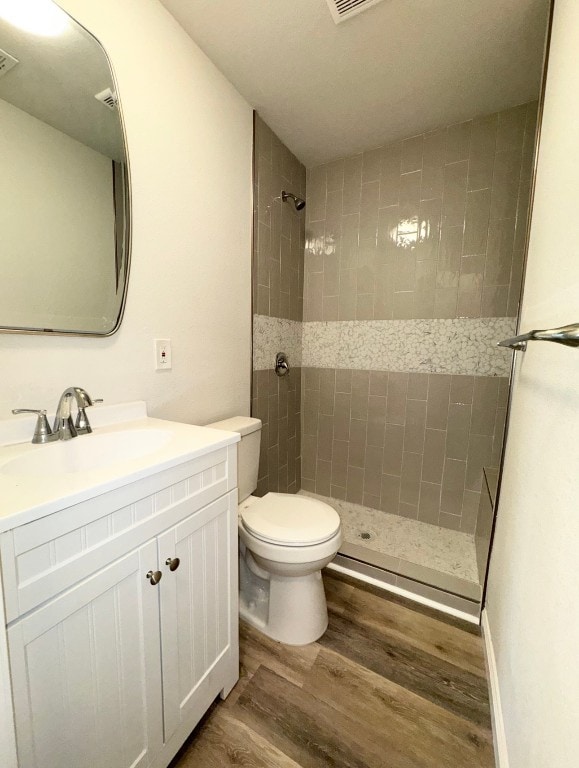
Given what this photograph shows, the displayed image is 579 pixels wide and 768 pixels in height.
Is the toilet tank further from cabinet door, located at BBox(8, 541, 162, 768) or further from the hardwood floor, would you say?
cabinet door, located at BBox(8, 541, 162, 768)

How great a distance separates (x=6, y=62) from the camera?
30.7 inches

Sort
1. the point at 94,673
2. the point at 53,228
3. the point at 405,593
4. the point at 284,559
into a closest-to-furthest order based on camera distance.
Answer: the point at 94,673, the point at 53,228, the point at 284,559, the point at 405,593

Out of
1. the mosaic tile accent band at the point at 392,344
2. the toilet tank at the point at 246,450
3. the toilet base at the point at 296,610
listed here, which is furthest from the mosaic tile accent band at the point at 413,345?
the toilet base at the point at 296,610

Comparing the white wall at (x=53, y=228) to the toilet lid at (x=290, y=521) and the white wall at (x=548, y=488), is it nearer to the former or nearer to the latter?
the toilet lid at (x=290, y=521)

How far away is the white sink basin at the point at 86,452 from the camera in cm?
77

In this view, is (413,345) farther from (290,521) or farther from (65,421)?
(65,421)

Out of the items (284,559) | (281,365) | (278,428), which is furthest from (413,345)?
(284,559)

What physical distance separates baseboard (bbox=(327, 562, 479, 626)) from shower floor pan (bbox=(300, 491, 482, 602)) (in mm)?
60

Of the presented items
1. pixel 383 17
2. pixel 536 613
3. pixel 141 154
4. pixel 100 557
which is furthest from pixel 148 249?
pixel 536 613

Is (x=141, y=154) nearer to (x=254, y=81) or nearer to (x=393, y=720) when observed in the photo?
(x=254, y=81)

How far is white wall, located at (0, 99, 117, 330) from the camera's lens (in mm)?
813

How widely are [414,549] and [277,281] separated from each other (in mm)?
1739

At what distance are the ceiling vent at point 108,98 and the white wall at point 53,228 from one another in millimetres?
165

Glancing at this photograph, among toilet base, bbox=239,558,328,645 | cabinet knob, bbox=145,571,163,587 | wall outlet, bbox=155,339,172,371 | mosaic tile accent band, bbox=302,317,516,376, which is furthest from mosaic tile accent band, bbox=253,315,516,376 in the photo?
cabinet knob, bbox=145,571,163,587
